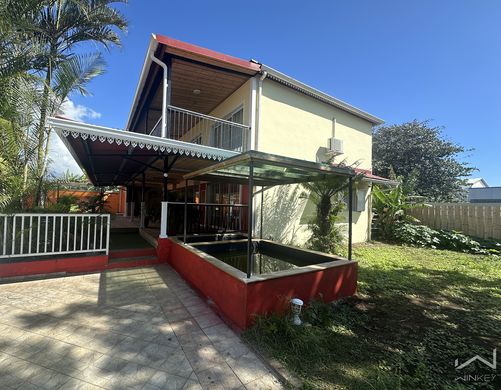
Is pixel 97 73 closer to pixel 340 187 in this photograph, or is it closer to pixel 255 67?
pixel 255 67

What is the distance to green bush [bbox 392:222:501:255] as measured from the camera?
1026 cm

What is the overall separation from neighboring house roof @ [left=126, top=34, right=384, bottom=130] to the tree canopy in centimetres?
1296

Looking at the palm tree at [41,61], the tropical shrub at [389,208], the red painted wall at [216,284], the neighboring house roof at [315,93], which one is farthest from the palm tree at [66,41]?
the tropical shrub at [389,208]

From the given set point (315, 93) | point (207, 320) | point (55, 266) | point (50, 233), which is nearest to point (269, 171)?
point (207, 320)

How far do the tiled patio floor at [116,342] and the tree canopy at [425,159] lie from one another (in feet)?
68.2

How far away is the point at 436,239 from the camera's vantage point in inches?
442

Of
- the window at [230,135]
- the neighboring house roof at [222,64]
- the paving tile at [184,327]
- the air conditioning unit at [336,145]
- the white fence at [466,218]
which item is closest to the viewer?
the paving tile at [184,327]

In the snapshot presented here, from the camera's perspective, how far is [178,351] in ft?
10.2

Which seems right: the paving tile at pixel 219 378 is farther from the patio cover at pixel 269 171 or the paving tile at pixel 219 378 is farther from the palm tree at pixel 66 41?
the palm tree at pixel 66 41

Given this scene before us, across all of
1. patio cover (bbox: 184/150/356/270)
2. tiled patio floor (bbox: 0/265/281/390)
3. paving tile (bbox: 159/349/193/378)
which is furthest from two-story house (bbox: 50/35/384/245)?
paving tile (bbox: 159/349/193/378)

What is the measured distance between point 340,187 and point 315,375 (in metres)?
6.73

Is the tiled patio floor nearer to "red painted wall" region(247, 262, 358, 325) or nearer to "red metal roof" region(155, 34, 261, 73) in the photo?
"red painted wall" region(247, 262, 358, 325)

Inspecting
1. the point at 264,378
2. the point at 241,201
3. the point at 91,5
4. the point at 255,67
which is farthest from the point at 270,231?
the point at 91,5

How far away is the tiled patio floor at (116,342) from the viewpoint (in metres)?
2.61
